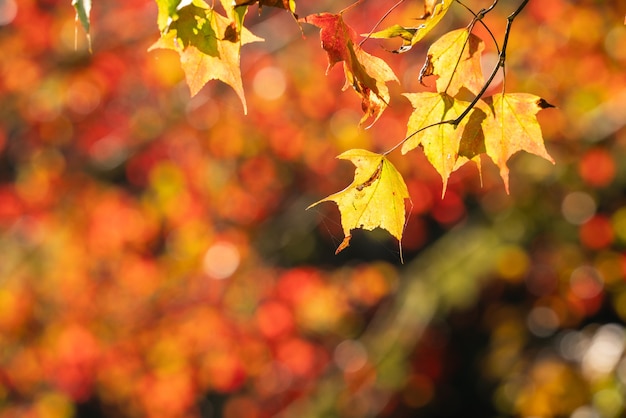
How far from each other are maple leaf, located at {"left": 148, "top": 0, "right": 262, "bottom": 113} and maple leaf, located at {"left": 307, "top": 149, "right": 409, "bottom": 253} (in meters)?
0.30

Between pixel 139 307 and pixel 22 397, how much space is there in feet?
7.80

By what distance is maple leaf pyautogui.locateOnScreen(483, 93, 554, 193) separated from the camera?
1.77 m

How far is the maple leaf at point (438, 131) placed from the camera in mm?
1720

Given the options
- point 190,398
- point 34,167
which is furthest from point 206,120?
point 190,398

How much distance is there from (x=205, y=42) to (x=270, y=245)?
763cm

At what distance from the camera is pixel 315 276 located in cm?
973

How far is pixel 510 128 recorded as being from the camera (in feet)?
5.99

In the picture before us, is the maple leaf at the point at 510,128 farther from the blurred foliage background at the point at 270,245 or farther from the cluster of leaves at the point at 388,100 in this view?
the blurred foliage background at the point at 270,245

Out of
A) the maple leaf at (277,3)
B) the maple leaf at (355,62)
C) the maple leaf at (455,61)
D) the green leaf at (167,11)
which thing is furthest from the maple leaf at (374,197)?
the green leaf at (167,11)

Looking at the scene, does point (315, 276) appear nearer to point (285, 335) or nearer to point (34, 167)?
point (285, 335)

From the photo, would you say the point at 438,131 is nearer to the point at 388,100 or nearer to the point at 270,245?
the point at 388,100

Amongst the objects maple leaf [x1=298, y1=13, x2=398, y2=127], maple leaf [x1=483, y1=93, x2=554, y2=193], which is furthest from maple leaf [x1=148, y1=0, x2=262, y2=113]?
maple leaf [x1=483, y1=93, x2=554, y2=193]

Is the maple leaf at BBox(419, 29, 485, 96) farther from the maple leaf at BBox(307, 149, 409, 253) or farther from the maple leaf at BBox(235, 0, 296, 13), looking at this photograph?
the maple leaf at BBox(235, 0, 296, 13)

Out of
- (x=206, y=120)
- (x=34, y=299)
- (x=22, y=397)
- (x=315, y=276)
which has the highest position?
(x=206, y=120)
